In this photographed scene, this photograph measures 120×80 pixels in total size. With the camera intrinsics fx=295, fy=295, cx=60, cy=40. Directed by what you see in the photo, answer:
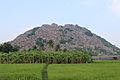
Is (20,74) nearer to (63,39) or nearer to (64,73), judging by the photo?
(64,73)

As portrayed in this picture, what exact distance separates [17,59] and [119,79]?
33.0m

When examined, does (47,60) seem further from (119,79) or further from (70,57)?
(119,79)

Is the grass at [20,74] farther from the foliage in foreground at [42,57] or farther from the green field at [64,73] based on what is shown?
the foliage in foreground at [42,57]

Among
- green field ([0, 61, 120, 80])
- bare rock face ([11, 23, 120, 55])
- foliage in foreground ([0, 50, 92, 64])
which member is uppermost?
bare rock face ([11, 23, 120, 55])

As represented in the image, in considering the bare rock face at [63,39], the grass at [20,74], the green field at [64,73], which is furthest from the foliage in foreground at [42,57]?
the bare rock face at [63,39]

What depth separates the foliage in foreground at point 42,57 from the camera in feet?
158

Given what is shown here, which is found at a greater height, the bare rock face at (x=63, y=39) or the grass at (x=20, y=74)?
the bare rock face at (x=63, y=39)

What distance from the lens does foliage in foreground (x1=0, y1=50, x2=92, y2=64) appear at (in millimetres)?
48219

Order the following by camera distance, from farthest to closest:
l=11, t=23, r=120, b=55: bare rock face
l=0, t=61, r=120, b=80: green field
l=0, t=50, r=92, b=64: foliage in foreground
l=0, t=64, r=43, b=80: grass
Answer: l=11, t=23, r=120, b=55: bare rock face < l=0, t=50, r=92, b=64: foliage in foreground < l=0, t=61, r=120, b=80: green field < l=0, t=64, r=43, b=80: grass

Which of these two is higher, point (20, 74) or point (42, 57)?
point (42, 57)

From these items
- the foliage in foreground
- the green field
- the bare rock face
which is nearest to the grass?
the green field

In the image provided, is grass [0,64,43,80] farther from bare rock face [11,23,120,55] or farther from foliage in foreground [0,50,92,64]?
bare rock face [11,23,120,55]

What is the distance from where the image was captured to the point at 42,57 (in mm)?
48406

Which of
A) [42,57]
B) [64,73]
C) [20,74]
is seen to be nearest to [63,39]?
[42,57]
